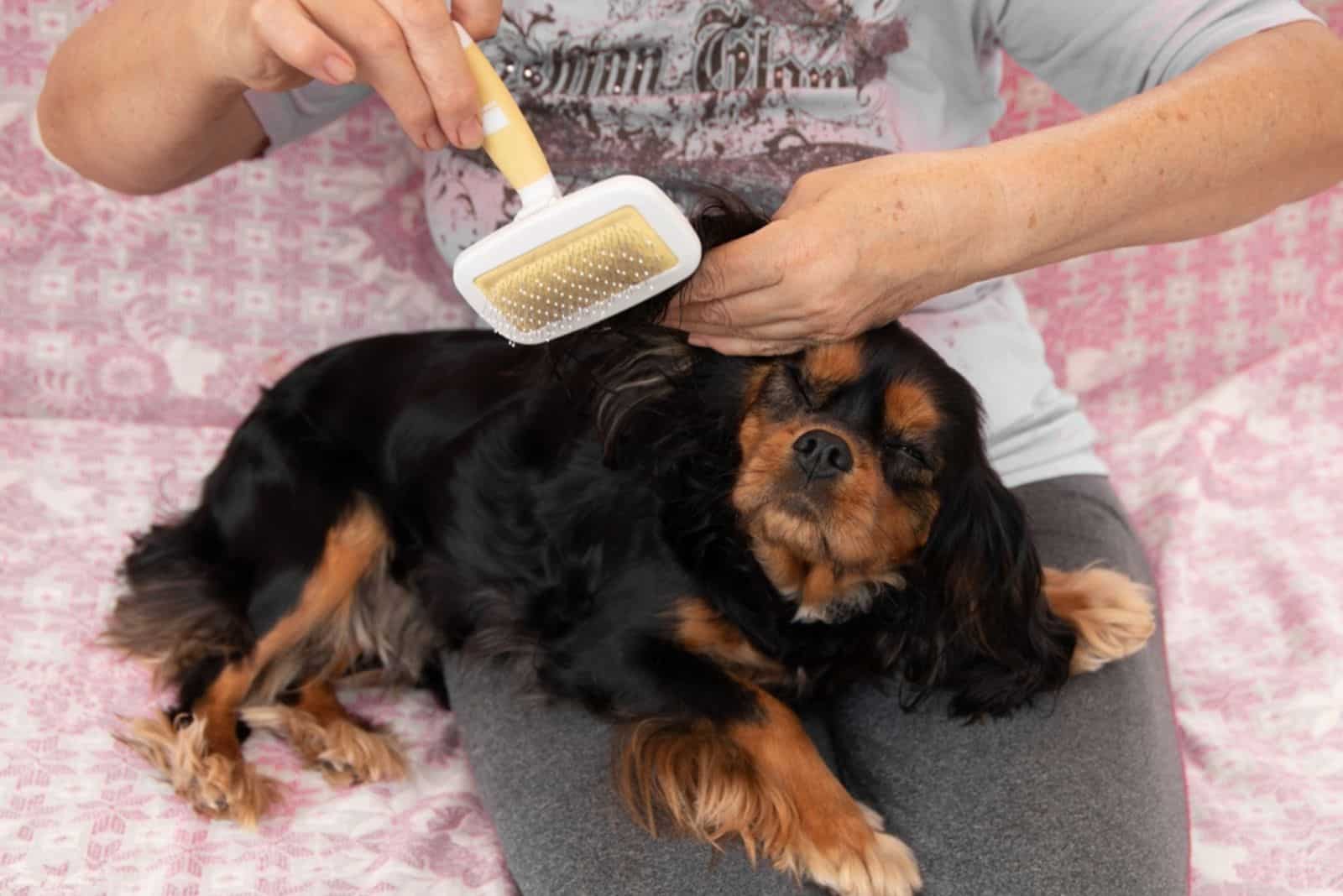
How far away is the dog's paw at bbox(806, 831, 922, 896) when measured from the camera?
1.38 metres

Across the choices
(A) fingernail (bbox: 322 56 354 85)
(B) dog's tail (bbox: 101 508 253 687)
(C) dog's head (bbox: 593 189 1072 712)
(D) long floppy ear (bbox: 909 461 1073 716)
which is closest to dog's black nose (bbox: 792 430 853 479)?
(C) dog's head (bbox: 593 189 1072 712)

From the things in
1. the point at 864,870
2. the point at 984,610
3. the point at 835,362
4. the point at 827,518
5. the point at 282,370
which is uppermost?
the point at 835,362

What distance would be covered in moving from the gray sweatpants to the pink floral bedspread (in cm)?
14

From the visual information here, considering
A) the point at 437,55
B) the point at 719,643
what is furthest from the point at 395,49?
the point at 719,643

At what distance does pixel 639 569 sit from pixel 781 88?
64 centimetres

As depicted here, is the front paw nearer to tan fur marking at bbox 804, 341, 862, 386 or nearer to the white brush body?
tan fur marking at bbox 804, 341, 862, 386

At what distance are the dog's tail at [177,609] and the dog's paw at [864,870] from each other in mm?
834

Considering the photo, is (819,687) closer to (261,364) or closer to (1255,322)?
(261,364)

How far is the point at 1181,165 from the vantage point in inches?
55.9

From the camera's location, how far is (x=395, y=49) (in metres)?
1.12

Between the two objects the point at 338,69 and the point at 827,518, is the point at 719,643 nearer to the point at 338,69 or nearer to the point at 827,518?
the point at 827,518

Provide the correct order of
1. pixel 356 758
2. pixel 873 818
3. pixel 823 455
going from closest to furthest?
pixel 823 455 < pixel 873 818 < pixel 356 758

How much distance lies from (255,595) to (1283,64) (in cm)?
142

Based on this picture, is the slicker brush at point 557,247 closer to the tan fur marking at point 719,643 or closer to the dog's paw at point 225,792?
the tan fur marking at point 719,643
